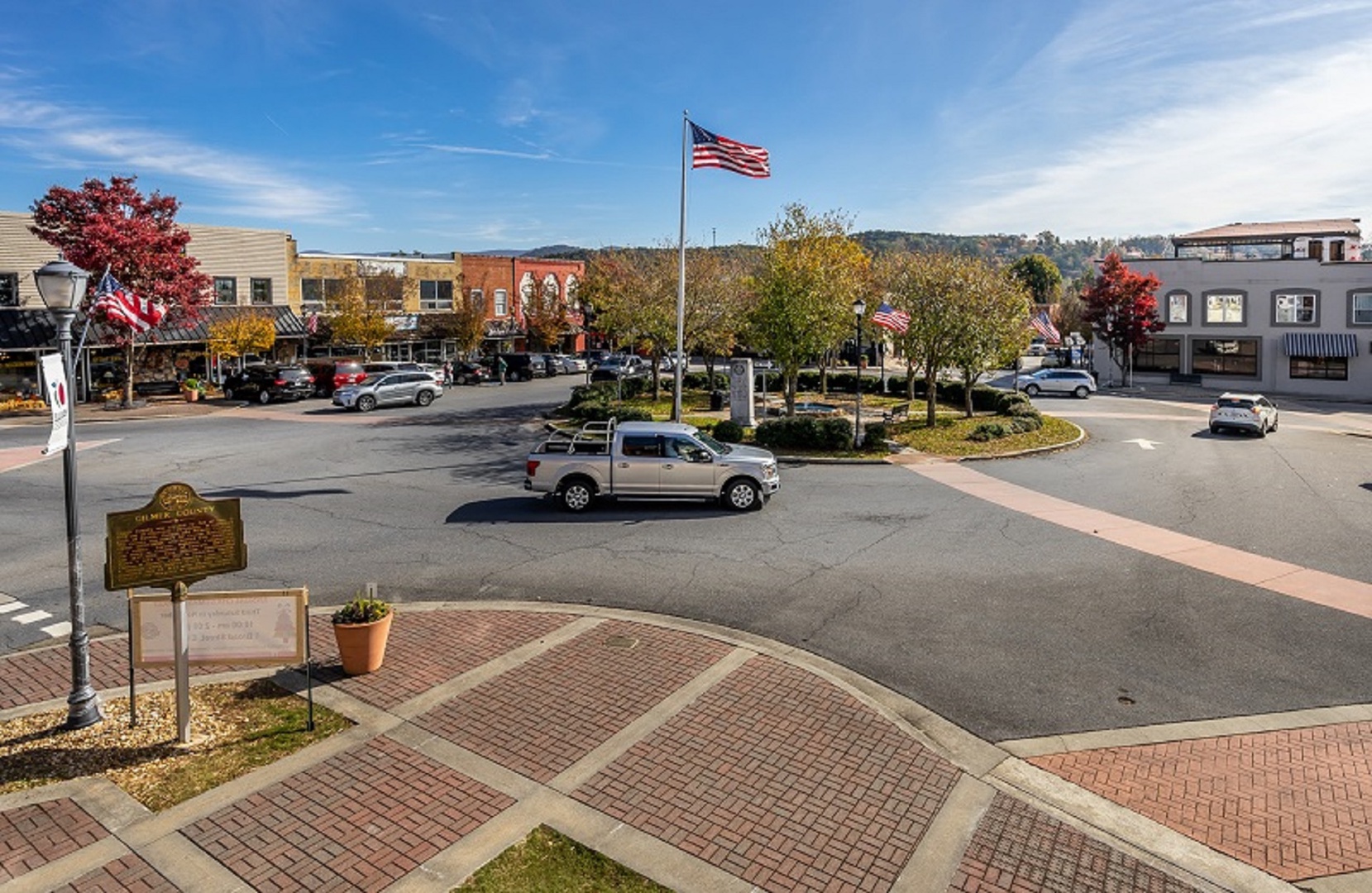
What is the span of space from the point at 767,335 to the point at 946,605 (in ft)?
57.8

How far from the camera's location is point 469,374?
53250 millimetres

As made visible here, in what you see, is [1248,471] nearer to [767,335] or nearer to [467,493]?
[767,335]

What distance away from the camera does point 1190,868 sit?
23.0ft

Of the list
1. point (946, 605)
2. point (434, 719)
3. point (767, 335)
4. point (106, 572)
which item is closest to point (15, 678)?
point (106, 572)

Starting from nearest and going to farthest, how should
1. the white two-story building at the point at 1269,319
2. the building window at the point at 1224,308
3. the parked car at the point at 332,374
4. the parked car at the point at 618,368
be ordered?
the parked car at the point at 332,374
the white two-story building at the point at 1269,319
the building window at the point at 1224,308
the parked car at the point at 618,368

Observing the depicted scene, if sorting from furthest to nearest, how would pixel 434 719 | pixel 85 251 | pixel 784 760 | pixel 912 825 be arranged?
pixel 85 251
pixel 434 719
pixel 784 760
pixel 912 825

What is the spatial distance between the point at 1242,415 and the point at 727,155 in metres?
21.1

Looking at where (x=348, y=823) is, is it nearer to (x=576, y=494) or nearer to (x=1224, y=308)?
(x=576, y=494)

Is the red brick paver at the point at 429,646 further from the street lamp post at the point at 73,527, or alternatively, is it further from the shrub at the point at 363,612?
the street lamp post at the point at 73,527

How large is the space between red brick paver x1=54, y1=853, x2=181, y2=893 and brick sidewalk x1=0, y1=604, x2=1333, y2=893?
0.6 inches

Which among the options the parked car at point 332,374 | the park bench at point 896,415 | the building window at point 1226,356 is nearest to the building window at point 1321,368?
the building window at point 1226,356

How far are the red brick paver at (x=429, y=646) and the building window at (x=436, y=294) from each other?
50917 millimetres

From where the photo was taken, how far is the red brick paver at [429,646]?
1018 cm

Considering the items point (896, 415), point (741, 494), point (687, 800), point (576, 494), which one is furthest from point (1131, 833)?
point (896, 415)
